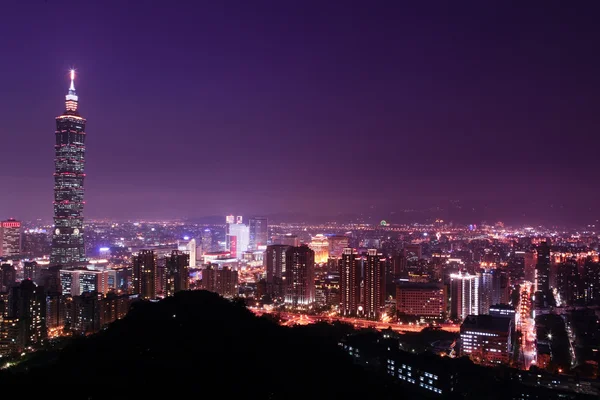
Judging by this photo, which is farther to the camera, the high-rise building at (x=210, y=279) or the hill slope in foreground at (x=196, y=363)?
the high-rise building at (x=210, y=279)

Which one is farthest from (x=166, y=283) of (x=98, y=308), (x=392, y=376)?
(x=392, y=376)

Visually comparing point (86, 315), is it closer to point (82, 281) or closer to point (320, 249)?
point (82, 281)

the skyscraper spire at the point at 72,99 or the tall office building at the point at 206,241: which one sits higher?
the skyscraper spire at the point at 72,99

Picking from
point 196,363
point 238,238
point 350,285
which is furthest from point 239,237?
point 196,363

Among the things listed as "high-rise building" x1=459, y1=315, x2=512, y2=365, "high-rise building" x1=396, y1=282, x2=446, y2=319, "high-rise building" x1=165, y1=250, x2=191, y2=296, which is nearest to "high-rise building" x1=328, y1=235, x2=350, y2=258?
"high-rise building" x1=165, y1=250, x2=191, y2=296

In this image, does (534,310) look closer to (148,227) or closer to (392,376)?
(392,376)

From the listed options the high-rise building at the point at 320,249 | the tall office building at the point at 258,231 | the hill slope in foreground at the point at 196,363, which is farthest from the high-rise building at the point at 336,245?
the hill slope in foreground at the point at 196,363

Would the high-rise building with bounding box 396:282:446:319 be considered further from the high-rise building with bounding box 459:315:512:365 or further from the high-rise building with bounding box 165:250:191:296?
the high-rise building with bounding box 165:250:191:296

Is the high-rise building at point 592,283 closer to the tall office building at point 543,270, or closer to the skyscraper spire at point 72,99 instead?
the tall office building at point 543,270
